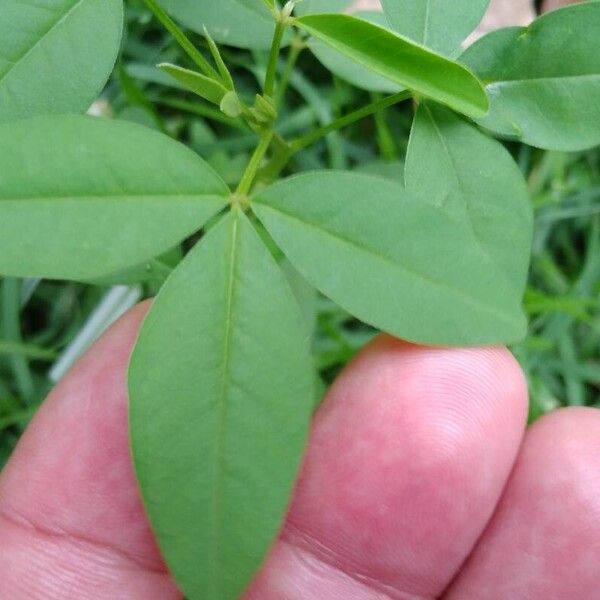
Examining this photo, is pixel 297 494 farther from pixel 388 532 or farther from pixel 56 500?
pixel 56 500

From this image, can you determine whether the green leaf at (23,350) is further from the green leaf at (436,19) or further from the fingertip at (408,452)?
the green leaf at (436,19)

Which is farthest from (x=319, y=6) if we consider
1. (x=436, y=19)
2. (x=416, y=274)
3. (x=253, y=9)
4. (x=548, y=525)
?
(x=548, y=525)

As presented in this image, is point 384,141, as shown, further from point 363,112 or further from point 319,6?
point 363,112

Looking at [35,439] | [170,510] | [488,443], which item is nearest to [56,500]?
[35,439]

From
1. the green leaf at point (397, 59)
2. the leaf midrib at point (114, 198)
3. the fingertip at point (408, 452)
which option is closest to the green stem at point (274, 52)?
the green leaf at point (397, 59)

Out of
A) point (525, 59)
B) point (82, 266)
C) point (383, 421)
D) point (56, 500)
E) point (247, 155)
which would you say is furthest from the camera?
point (247, 155)

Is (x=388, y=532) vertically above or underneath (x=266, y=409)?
underneath
